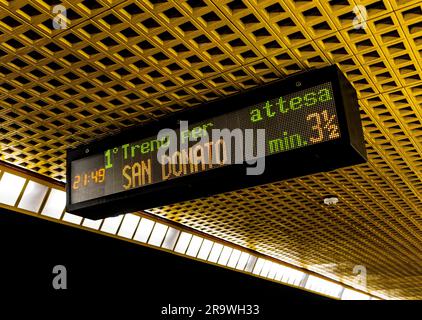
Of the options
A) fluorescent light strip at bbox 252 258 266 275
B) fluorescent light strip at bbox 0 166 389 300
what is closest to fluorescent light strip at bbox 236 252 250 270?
fluorescent light strip at bbox 0 166 389 300

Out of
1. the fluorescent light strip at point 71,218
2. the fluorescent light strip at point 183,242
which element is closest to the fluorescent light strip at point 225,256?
the fluorescent light strip at point 183,242

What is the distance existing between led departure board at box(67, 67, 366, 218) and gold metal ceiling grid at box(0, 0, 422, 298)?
0.66 m

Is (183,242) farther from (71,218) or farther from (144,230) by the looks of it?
(71,218)

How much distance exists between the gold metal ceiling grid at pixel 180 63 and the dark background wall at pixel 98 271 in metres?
1.76

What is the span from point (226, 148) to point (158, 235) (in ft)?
30.0

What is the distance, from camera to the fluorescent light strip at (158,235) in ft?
32.8

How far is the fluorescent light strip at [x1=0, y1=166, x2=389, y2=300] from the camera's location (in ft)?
32.8

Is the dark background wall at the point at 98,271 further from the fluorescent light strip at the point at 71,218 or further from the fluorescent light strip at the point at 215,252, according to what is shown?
the fluorescent light strip at the point at 215,252

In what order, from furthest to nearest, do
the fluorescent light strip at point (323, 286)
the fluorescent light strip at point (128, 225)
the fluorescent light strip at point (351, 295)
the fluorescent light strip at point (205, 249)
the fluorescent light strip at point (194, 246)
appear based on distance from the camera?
the fluorescent light strip at point (351, 295), the fluorescent light strip at point (323, 286), the fluorescent light strip at point (205, 249), the fluorescent light strip at point (194, 246), the fluorescent light strip at point (128, 225)

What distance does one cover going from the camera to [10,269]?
388 inches

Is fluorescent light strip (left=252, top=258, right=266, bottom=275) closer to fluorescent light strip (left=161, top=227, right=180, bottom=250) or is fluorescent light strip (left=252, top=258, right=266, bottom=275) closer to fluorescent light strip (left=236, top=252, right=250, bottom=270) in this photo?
fluorescent light strip (left=236, top=252, right=250, bottom=270)
